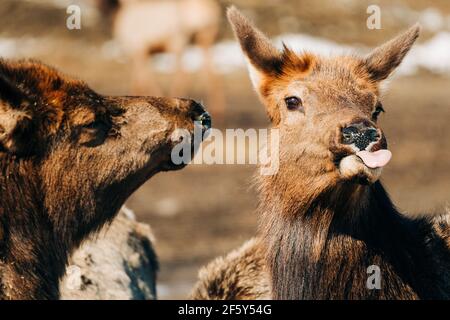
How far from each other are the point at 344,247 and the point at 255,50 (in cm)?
181

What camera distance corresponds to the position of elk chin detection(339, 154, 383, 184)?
6883 millimetres

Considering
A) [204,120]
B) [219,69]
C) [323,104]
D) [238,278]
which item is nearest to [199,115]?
[204,120]

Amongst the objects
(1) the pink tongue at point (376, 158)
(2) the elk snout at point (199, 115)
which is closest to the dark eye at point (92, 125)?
(2) the elk snout at point (199, 115)

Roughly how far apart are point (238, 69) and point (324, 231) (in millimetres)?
22719

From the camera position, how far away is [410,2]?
32500 mm

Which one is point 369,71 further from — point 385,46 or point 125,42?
point 125,42

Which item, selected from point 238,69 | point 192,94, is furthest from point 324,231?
point 238,69

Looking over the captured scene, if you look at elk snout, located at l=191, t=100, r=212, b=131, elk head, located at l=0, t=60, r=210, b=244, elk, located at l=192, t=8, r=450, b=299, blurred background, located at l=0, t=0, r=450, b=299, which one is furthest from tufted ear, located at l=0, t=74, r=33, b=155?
blurred background, located at l=0, t=0, r=450, b=299

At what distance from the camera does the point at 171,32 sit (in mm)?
28578

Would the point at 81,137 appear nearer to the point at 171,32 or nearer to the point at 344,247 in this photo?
the point at 344,247

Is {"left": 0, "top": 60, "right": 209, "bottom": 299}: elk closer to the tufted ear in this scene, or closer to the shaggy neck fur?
the tufted ear

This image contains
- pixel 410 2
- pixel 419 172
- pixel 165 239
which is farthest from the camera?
pixel 410 2

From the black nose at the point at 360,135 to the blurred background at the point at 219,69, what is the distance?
8311mm

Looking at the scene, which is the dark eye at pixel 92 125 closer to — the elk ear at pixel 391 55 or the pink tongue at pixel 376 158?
the pink tongue at pixel 376 158
